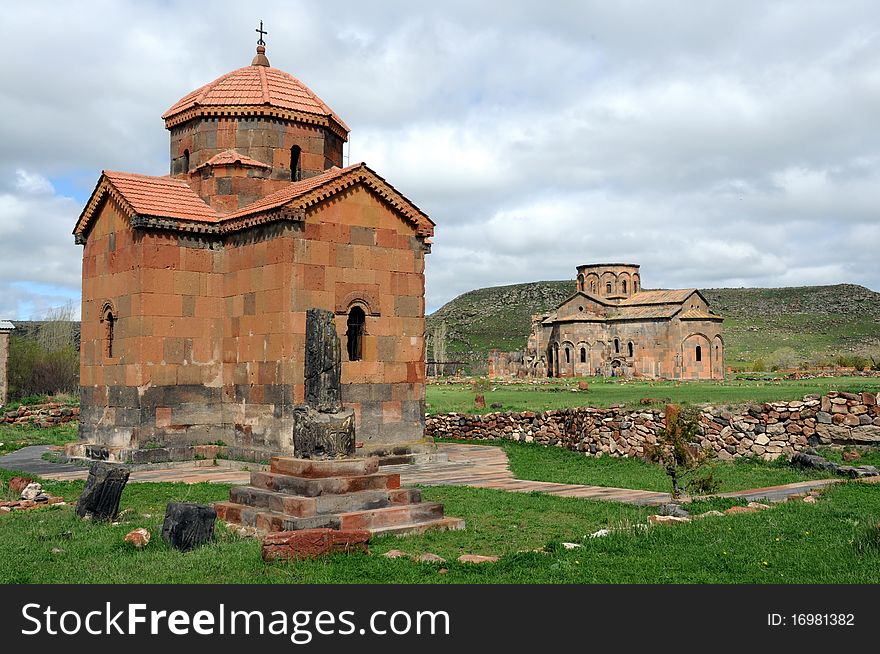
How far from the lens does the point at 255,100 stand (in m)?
17.7

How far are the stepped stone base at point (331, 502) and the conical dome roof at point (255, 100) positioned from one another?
34.3 feet

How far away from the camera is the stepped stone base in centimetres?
849

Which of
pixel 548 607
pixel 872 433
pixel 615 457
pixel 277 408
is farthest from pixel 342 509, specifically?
pixel 872 433

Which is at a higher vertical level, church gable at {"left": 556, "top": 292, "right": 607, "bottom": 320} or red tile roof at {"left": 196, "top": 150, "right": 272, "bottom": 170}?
red tile roof at {"left": 196, "top": 150, "right": 272, "bottom": 170}

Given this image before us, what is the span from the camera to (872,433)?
14.0 m

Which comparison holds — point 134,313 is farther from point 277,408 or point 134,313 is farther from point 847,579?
point 847,579

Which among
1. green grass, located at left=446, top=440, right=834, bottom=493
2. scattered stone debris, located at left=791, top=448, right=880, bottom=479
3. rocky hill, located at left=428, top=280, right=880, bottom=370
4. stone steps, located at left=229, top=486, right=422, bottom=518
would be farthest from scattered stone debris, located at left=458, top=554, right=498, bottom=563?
rocky hill, located at left=428, top=280, right=880, bottom=370

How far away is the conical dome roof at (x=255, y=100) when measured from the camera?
1762 centimetres

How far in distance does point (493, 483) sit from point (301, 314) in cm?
484

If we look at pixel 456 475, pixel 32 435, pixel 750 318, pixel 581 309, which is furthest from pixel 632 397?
pixel 750 318

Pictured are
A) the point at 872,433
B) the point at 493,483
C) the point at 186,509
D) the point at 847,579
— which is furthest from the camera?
the point at 872,433

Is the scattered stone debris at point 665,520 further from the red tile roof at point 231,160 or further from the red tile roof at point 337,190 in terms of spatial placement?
the red tile roof at point 231,160

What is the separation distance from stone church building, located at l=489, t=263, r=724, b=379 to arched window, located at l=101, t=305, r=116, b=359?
3353cm

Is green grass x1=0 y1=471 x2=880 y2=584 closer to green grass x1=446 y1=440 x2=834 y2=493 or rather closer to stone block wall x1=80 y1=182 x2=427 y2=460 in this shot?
green grass x1=446 y1=440 x2=834 y2=493
